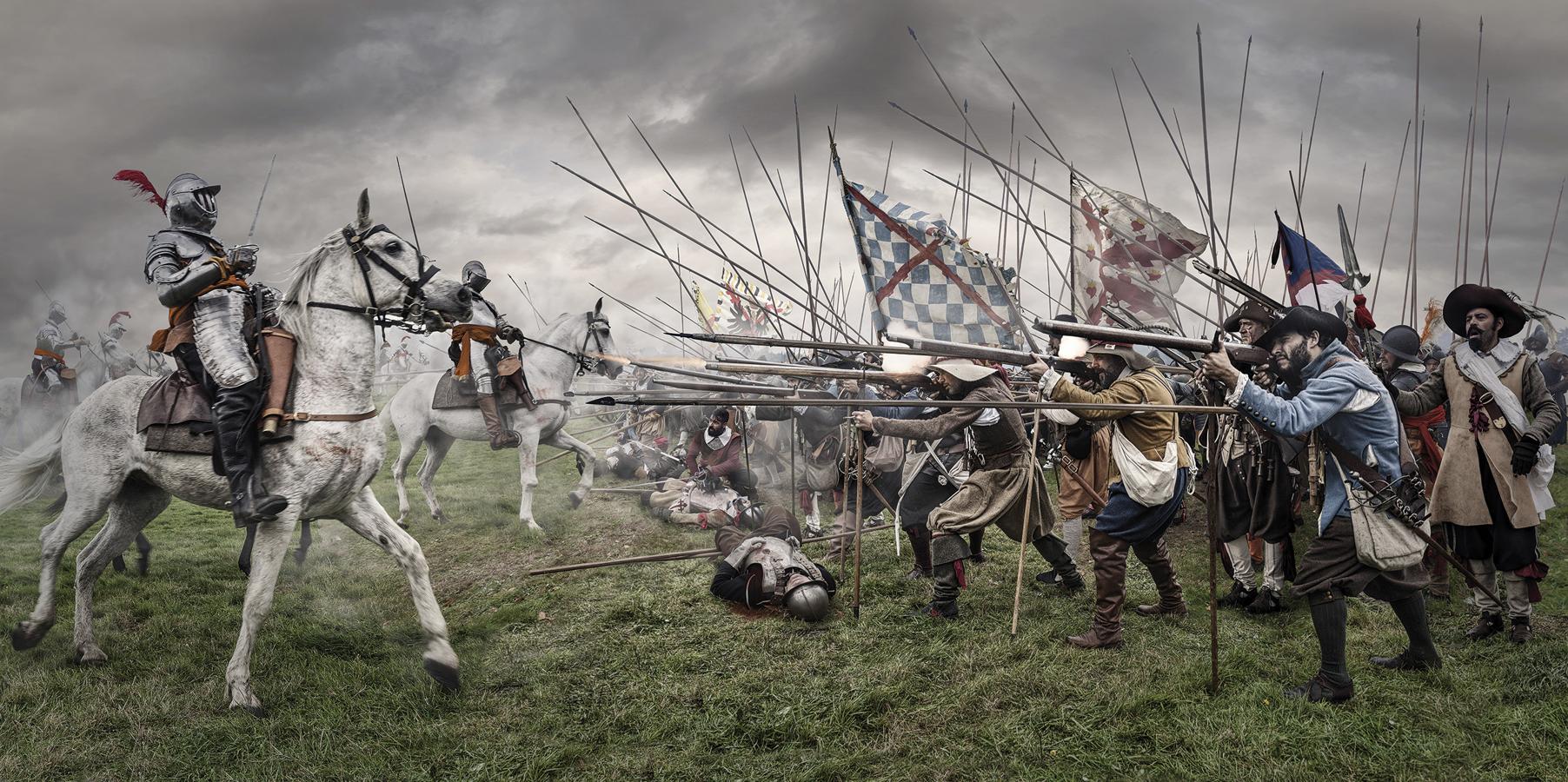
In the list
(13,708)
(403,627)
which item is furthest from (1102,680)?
(13,708)

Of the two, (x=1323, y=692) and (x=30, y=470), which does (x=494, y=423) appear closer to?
(x=30, y=470)

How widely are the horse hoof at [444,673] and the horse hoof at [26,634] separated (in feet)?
8.42

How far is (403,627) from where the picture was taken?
19.1 feet

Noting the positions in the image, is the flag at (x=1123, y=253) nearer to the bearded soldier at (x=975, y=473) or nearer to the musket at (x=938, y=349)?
the bearded soldier at (x=975, y=473)

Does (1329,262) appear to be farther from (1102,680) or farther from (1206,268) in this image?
(1102,680)

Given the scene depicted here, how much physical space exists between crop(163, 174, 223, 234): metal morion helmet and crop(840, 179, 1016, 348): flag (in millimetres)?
4425

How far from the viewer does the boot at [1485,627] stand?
199 inches

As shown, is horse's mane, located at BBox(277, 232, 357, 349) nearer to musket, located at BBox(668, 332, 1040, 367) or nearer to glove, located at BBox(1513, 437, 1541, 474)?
musket, located at BBox(668, 332, 1040, 367)

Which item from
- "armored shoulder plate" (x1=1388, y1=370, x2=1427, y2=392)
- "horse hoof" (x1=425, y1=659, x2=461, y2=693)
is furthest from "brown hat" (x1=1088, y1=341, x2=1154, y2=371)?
"horse hoof" (x1=425, y1=659, x2=461, y2=693)

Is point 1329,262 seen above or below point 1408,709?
above

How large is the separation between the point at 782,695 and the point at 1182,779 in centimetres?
212

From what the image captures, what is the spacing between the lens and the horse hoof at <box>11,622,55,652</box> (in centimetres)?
473

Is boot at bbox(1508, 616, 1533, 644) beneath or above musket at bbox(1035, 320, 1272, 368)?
beneath

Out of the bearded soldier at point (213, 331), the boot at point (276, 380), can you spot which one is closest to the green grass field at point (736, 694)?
the bearded soldier at point (213, 331)
